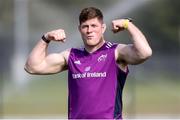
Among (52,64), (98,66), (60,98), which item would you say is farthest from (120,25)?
(60,98)

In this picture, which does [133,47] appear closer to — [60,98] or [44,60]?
[44,60]

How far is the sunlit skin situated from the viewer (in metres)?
4.05

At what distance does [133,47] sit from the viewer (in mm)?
4043

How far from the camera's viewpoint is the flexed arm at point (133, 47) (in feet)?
13.1

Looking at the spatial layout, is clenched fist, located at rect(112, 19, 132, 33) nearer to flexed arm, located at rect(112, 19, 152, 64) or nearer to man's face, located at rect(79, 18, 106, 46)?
flexed arm, located at rect(112, 19, 152, 64)

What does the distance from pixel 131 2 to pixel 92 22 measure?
530 cm

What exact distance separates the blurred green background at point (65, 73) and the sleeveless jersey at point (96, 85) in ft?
16.2

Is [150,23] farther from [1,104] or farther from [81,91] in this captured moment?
[81,91]

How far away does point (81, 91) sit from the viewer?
13.2ft

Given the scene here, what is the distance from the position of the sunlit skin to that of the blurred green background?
4.95 metres

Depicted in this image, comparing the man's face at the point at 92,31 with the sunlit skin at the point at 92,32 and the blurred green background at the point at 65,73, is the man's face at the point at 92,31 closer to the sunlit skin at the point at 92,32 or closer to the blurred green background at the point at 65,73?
the sunlit skin at the point at 92,32

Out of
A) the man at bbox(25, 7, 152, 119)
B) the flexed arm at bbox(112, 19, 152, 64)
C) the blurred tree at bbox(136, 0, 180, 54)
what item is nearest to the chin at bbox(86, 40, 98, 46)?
the man at bbox(25, 7, 152, 119)

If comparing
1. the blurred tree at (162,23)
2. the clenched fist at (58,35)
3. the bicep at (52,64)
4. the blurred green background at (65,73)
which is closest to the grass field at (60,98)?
the blurred green background at (65,73)

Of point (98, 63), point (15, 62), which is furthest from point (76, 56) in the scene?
point (15, 62)
